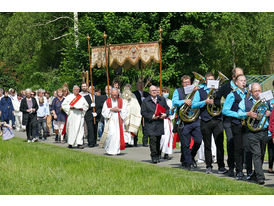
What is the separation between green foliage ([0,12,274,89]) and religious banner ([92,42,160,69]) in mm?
3137

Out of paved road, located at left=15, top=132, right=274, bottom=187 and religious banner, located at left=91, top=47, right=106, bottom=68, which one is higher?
religious banner, located at left=91, top=47, right=106, bottom=68

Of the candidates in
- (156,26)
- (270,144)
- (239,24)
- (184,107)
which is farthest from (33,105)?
(239,24)

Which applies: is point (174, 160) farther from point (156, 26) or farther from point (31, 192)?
point (156, 26)

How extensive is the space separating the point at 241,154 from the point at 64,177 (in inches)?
140

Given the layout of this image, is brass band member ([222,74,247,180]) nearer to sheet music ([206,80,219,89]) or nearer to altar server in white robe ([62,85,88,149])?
sheet music ([206,80,219,89])

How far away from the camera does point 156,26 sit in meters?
36.9

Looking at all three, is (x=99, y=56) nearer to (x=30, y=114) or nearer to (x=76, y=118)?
(x=76, y=118)

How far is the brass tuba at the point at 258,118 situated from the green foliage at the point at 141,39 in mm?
12936

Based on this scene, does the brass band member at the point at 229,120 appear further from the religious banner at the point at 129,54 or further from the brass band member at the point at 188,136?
the religious banner at the point at 129,54

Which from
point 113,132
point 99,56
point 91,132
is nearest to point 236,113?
point 113,132

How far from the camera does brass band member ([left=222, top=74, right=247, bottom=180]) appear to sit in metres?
11.3


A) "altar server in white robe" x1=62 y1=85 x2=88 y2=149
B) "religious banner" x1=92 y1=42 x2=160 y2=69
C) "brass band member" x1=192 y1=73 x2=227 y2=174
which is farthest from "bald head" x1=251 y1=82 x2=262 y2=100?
"altar server in white robe" x1=62 y1=85 x2=88 y2=149

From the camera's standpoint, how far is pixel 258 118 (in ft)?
35.3

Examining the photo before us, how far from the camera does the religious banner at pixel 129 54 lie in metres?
19.7
